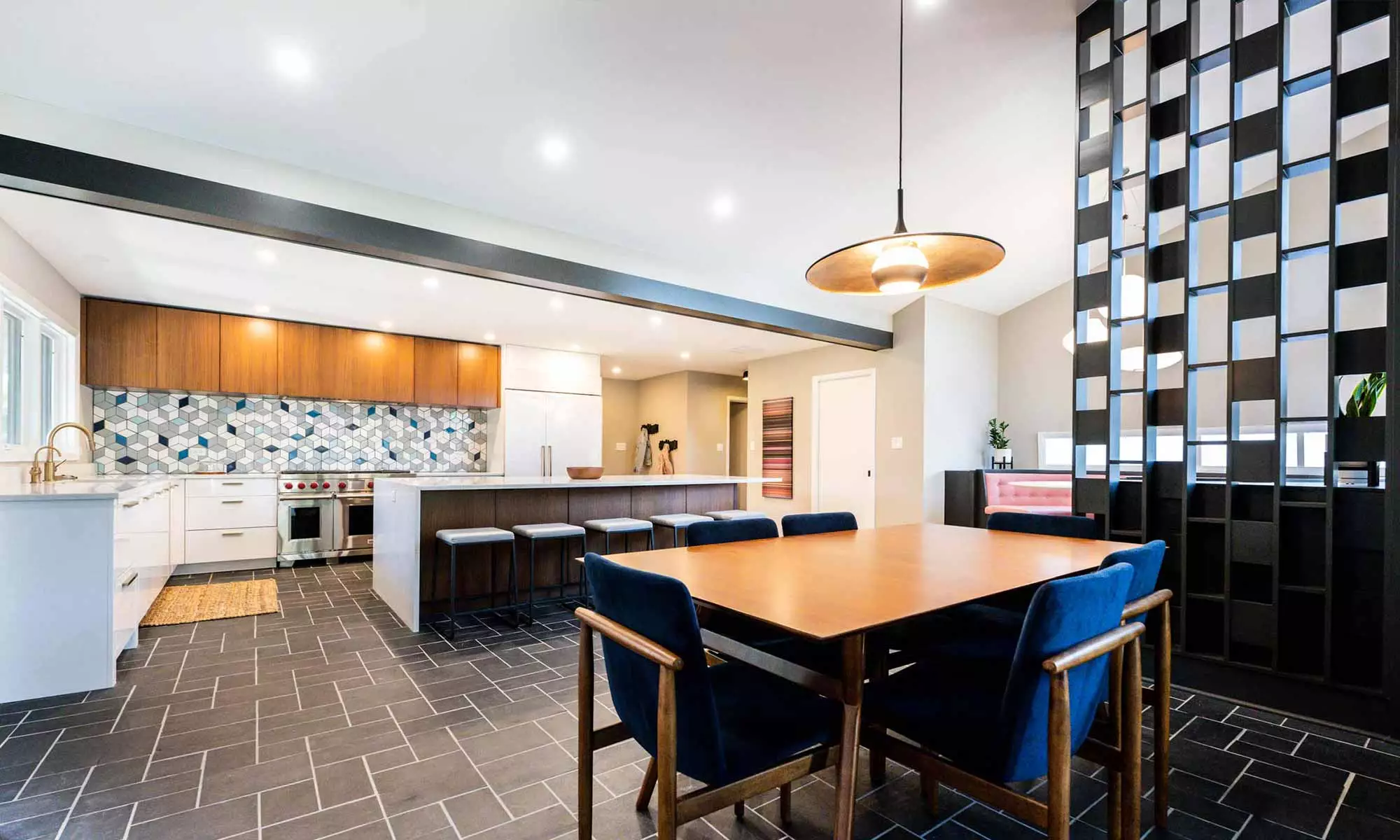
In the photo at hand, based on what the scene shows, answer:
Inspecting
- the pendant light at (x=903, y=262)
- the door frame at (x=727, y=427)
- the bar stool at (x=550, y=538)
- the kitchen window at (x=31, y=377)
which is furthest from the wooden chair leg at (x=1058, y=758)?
the door frame at (x=727, y=427)

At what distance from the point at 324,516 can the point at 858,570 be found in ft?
18.0

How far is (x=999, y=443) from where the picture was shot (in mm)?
6543

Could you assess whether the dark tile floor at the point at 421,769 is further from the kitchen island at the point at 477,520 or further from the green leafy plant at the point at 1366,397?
the green leafy plant at the point at 1366,397

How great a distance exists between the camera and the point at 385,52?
2.62 m

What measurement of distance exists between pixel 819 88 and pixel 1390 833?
11.3ft

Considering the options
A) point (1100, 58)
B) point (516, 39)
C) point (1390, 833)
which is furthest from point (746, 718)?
point (1100, 58)

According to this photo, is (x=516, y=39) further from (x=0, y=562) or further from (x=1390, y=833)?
(x=1390, y=833)

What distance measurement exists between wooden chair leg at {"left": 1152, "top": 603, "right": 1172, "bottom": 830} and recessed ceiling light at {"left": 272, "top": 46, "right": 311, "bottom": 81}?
3.69 m

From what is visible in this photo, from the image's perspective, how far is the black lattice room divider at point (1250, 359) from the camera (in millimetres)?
2484

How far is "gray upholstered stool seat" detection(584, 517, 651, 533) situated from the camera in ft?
14.0

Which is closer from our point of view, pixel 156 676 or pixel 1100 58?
pixel 156 676

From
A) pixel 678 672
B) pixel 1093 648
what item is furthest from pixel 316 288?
pixel 1093 648

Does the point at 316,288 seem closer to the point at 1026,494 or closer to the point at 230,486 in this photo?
the point at 230,486

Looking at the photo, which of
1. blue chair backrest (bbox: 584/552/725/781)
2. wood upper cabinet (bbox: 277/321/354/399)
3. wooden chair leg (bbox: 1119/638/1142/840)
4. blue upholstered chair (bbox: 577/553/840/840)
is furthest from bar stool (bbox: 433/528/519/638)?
wooden chair leg (bbox: 1119/638/1142/840)
